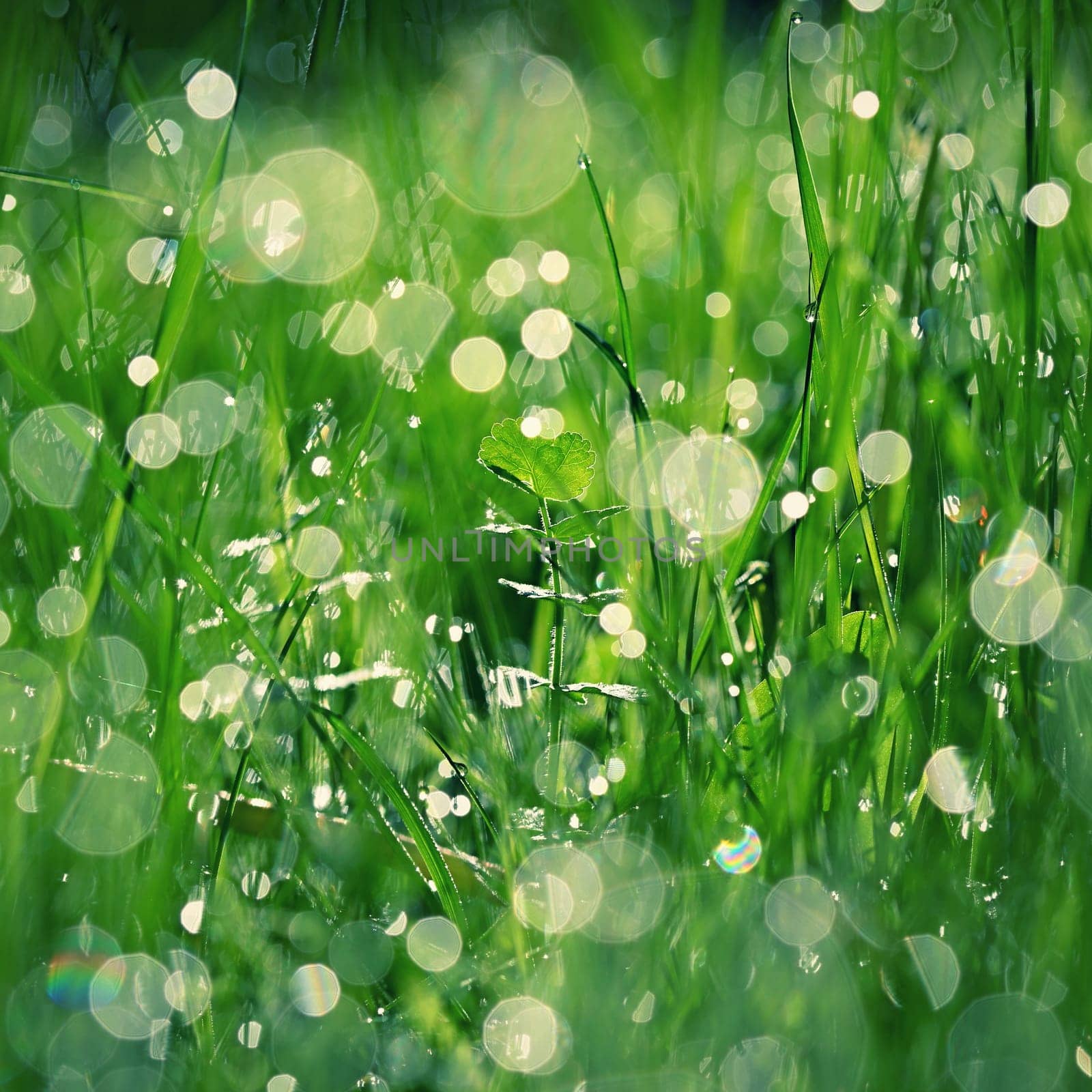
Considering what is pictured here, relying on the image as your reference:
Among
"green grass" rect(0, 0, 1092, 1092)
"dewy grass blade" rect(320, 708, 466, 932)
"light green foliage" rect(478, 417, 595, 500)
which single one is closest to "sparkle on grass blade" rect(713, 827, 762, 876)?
"green grass" rect(0, 0, 1092, 1092)

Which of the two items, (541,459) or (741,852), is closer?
(741,852)

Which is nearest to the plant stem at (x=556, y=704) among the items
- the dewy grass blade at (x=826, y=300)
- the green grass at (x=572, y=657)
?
the green grass at (x=572, y=657)

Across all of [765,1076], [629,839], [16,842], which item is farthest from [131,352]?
[765,1076]

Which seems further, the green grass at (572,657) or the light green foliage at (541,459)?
the light green foliage at (541,459)

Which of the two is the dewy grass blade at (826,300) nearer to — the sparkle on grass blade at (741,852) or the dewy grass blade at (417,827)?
the sparkle on grass blade at (741,852)

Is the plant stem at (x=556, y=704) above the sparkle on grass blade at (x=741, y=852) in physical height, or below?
above

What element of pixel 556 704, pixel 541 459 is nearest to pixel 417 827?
pixel 556 704

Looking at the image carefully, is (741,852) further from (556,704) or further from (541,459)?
(541,459)

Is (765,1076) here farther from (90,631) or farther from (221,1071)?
(90,631)
